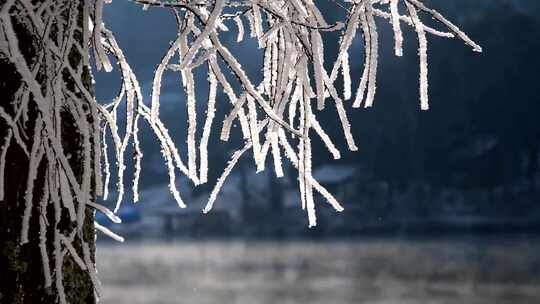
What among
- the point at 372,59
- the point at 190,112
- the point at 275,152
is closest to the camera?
the point at 372,59

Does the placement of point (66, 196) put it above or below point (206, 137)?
below

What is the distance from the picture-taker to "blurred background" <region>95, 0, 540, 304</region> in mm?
34688

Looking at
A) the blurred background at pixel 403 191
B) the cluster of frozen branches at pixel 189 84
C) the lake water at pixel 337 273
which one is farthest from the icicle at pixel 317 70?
the blurred background at pixel 403 191

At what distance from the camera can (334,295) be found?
2180cm

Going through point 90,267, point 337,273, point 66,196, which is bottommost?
point 337,273

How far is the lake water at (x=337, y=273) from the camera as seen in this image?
21891mm

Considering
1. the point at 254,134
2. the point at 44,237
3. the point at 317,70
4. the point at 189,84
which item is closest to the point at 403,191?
the point at 189,84

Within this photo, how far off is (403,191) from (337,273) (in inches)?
1188

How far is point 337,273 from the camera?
2761cm

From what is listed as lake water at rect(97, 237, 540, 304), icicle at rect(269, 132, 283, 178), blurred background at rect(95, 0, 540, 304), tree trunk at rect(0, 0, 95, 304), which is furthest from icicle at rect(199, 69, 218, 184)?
blurred background at rect(95, 0, 540, 304)

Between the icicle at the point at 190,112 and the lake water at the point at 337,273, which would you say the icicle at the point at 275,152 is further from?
the lake water at the point at 337,273

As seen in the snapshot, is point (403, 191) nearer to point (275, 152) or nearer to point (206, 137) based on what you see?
point (275, 152)

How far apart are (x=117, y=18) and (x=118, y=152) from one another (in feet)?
283

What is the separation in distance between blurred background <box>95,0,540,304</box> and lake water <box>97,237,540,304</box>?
6.2 inches
